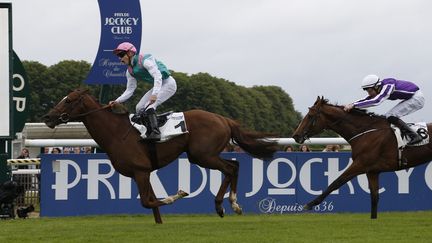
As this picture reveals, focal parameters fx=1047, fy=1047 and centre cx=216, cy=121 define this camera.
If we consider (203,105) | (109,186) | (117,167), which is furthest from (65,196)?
(203,105)

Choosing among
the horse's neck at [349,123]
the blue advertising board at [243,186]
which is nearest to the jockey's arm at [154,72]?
the horse's neck at [349,123]

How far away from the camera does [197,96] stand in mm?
58500

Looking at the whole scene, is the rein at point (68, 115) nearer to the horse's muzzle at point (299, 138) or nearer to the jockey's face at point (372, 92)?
the horse's muzzle at point (299, 138)

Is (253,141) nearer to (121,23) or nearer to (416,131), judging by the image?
(416,131)

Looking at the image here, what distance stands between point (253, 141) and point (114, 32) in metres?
5.53

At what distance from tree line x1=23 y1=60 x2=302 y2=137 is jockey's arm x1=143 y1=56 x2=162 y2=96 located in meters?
30.1

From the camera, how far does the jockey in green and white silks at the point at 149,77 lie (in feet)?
42.3

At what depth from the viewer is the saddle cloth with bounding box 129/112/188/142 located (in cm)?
1313

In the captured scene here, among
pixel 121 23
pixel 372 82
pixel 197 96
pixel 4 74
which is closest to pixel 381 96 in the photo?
pixel 372 82

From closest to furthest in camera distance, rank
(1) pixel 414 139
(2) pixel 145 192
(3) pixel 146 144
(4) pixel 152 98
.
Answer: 1. (2) pixel 145 192
2. (4) pixel 152 98
3. (3) pixel 146 144
4. (1) pixel 414 139

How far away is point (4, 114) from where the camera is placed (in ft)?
50.6

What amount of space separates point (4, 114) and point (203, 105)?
43169mm

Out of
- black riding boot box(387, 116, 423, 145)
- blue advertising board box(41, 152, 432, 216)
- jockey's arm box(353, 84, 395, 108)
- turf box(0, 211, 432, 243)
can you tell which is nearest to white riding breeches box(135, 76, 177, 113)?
turf box(0, 211, 432, 243)

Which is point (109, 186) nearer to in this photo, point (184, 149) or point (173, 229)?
point (184, 149)
